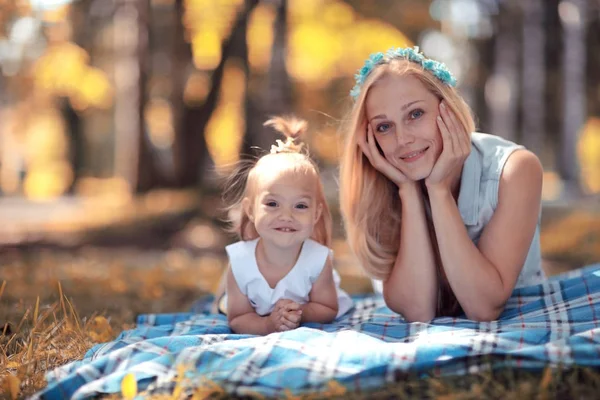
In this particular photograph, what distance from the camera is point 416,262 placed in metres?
2.88

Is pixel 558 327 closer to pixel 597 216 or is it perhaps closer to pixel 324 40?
pixel 597 216

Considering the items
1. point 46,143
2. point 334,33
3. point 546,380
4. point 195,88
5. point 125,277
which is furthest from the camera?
point 46,143

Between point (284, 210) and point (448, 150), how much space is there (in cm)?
75

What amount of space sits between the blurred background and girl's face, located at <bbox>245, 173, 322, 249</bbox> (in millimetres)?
1538

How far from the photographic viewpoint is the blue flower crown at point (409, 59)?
9.64ft

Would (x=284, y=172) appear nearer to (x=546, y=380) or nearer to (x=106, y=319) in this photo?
(x=106, y=319)

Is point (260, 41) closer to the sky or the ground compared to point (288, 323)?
closer to the sky

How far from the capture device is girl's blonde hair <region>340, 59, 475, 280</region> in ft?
10.1

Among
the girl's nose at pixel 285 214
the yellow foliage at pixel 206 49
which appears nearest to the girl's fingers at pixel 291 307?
the girl's nose at pixel 285 214

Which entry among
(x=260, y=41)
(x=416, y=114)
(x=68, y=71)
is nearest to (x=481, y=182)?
(x=416, y=114)

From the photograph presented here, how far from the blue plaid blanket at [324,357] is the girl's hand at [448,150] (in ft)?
1.96

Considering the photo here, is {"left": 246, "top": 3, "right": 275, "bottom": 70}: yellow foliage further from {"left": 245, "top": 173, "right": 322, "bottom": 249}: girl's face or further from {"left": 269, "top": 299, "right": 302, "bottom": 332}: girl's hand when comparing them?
{"left": 269, "top": 299, "right": 302, "bottom": 332}: girl's hand

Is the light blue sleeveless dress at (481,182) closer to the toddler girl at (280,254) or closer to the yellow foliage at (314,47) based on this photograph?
the toddler girl at (280,254)

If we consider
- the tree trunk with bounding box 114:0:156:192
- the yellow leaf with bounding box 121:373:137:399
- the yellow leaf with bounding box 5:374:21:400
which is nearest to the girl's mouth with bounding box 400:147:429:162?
the yellow leaf with bounding box 121:373:137:399
